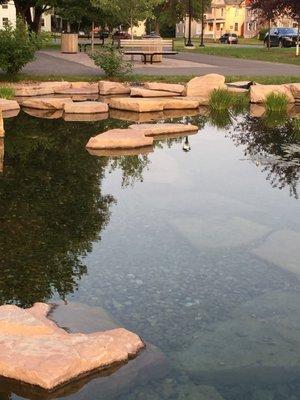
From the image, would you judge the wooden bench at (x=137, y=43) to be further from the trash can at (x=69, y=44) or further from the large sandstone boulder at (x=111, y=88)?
the large sandstone boulder at (x=111, y=88)

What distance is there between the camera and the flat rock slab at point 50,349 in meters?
3.24

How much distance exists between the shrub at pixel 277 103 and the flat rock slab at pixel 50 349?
10386mm

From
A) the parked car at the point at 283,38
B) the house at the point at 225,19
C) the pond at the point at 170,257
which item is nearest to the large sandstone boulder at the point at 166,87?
the pond at the point at 170,257

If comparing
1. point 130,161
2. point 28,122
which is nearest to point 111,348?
point 130,161

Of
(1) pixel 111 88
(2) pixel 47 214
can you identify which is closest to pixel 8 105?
(1) pixel 111 88

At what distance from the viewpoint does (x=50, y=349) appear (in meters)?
3.39

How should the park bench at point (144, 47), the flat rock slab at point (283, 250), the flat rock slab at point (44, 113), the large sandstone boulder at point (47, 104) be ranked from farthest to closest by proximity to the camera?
the park bench at point (144, 47) → the large sandstone boulder at point (47, 104) → the flat rock slab at point (44, 113) → the flat rock slab at point (283, 250)

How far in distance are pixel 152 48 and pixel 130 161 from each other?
1510cm

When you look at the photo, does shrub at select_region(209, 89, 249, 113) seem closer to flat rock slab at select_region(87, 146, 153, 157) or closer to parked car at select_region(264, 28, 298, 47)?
flat rock slab at select_region(87, 146, 153, 157)

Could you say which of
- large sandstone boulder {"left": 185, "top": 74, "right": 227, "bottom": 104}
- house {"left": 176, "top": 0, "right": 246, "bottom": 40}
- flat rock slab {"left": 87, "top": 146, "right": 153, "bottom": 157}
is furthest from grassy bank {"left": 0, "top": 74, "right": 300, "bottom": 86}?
house {"left": 176, "top": 0, "right": 246, "bottom": 40}

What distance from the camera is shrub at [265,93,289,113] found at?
523 inches

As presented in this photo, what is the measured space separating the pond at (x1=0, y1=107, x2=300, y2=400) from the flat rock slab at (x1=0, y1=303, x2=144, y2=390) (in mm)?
83

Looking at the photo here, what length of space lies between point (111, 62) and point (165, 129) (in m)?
6.99

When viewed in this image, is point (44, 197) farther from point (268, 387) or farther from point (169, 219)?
point (268, 387)
